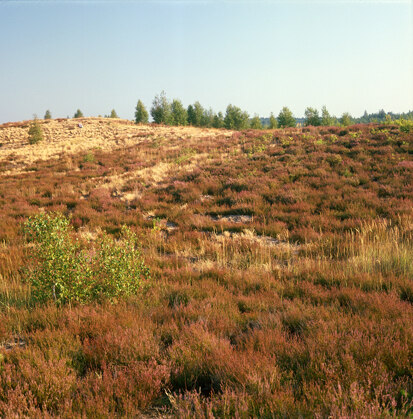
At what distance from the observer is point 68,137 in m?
40.5

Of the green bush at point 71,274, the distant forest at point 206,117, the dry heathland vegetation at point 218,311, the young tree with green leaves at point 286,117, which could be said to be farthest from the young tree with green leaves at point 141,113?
the green bush at point 71,274

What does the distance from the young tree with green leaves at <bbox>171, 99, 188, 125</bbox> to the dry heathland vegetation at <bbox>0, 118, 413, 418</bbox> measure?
66.2 metres

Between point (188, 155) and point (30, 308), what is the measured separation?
1801cm

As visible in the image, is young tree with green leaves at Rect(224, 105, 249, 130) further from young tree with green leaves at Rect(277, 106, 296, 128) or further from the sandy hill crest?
the sandy hill crest

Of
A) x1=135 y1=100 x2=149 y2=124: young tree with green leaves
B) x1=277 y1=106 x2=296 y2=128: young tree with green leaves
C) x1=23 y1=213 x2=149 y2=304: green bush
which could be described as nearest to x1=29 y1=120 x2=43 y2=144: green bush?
x1=23 y1=213 x2=149 y2=304: green bush

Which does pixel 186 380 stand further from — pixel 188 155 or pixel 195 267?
pixel 188 155

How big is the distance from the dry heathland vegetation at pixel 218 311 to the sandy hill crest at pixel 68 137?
20.3 metres

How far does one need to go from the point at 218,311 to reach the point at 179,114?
7596 cm

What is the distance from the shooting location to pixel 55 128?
47438mm

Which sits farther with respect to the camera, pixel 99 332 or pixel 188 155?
pixel 188 155

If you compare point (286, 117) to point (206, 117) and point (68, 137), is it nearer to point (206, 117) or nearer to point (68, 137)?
point (206, 117)

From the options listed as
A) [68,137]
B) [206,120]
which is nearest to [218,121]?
[206,120]

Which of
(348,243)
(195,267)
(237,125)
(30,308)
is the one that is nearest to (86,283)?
(30,308)

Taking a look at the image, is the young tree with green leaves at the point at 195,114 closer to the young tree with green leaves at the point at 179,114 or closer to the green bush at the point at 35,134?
the young tree with green leaves at the point at 179,114
